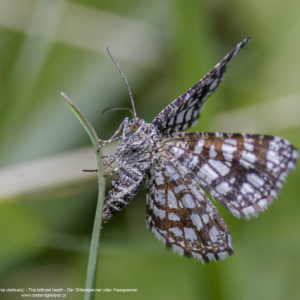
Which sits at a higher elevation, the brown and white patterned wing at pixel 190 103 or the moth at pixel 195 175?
the brown and white patterned wing at pixel 190 103

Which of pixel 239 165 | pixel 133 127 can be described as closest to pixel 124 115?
pixel 133 127

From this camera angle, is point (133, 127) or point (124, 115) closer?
point (133, 127)

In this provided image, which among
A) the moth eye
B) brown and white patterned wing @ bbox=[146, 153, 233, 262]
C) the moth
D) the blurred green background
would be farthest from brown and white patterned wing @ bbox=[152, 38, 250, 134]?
the blurred green background

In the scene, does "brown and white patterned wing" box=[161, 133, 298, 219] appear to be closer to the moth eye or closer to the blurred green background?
the moth eye

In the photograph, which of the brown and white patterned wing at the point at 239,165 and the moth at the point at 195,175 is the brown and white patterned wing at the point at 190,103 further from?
the brown and white patterned wing at the point at 239,165

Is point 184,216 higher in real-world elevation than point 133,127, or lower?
lower

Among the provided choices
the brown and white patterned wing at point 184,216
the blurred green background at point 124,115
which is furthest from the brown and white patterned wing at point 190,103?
the blurred green background at point 124,115

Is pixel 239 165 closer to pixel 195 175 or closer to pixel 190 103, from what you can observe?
pixel 195 175
